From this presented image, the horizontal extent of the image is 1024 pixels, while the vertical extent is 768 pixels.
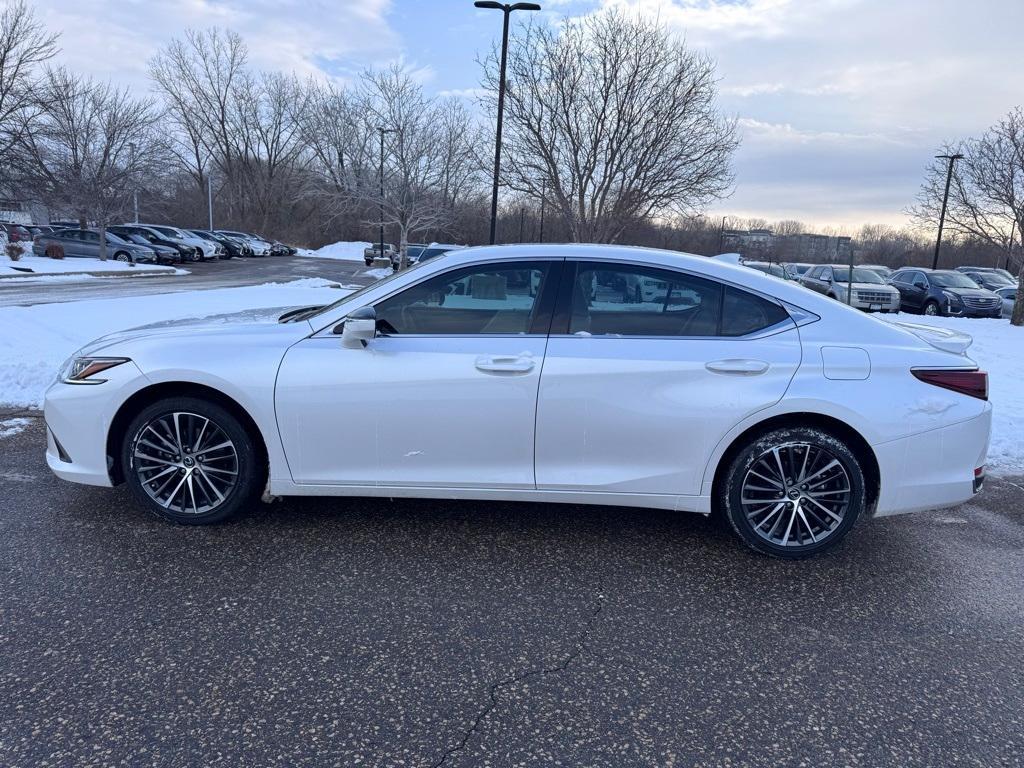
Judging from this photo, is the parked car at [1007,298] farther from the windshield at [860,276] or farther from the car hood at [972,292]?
the windshield at [860,276]

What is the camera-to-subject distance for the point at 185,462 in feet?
12.3

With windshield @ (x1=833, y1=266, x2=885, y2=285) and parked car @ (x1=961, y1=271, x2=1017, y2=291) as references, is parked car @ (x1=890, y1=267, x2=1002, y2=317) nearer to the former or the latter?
windshield @ (x1=833, y1=266, x2=885, y2=285)

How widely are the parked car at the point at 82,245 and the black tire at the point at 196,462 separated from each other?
107ft

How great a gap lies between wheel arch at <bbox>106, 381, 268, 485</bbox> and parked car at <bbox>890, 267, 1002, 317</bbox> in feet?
76.4

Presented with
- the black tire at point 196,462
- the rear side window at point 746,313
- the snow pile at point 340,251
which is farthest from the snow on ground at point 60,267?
the rear side window at point 746,313

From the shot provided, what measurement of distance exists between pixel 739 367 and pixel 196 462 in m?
2.94

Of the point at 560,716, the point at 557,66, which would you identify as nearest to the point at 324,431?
the point at 560,716

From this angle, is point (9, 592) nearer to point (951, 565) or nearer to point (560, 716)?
point (560, 716)

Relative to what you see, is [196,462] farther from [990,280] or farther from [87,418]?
[990,280]

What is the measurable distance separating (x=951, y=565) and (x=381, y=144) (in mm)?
27402

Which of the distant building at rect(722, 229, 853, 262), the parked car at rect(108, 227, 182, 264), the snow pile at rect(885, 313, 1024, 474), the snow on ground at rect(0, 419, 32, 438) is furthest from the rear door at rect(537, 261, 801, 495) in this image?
the distant building at rect(722, 229, 853, 262)

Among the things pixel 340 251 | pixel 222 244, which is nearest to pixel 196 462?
pixel 222 244

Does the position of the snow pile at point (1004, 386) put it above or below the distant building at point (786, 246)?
below

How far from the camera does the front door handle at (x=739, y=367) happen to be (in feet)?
11.4
